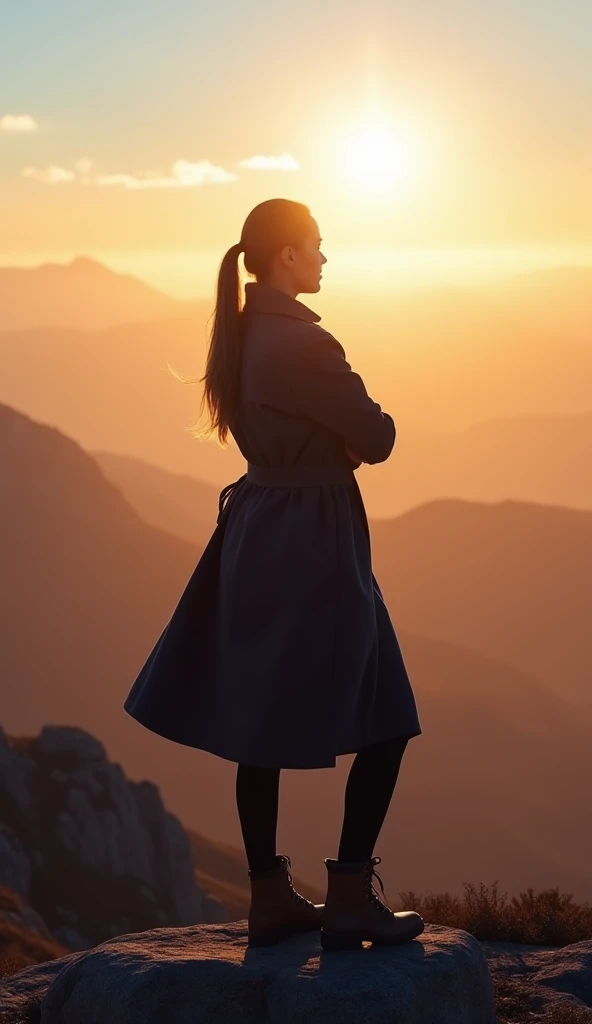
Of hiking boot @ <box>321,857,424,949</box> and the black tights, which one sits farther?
hiking boot @ <box>321,857,424,949</box>

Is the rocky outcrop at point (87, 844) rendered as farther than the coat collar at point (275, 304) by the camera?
Yes

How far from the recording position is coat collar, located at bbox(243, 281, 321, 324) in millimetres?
4266

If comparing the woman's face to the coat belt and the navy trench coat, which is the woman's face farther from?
the coat belt

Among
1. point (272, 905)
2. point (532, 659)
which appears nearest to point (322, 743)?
point (272, 905)

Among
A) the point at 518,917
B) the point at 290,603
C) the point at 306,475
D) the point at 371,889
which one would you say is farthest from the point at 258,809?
the point at 518,917

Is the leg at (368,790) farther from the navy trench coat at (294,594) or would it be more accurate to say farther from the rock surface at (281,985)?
the rock surface at (281,985)

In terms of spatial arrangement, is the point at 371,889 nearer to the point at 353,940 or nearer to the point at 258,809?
the point at 353,940

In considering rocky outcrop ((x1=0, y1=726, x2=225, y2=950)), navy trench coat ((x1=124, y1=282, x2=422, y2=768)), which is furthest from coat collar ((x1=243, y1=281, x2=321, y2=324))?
rocky outcrop ((x1=0, y1=726, x2=225, y2=950))

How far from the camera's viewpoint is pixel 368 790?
4168mm

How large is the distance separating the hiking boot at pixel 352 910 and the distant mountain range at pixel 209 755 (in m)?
98.3

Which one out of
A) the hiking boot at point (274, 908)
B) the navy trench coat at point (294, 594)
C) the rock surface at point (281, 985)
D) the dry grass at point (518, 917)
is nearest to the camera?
the rock surface at point (281, 985)

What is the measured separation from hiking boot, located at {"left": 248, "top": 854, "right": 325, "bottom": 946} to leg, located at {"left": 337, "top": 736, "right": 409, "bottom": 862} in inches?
19.6

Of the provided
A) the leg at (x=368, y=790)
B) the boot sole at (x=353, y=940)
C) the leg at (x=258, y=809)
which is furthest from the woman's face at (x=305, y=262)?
the boot sole at (x=353, y=940)

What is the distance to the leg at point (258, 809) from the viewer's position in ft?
14.4
